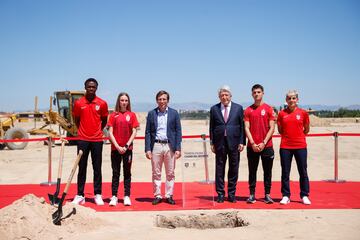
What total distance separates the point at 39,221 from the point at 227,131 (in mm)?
3124

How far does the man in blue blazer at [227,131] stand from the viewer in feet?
21.3

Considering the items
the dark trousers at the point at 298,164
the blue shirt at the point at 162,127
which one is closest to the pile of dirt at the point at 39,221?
the blue shirt at the point at 162,127

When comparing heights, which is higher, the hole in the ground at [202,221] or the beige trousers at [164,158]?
the beige trousers at [164,158]

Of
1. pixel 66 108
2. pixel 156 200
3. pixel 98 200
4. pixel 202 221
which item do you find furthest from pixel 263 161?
pixel 66 108

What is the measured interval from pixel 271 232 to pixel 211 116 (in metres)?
2.28

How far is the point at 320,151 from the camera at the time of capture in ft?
57.2

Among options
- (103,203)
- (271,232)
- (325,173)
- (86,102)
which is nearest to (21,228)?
(103,203)

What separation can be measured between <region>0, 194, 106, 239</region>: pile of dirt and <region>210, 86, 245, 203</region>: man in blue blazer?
2224 mm

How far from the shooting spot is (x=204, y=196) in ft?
23.8

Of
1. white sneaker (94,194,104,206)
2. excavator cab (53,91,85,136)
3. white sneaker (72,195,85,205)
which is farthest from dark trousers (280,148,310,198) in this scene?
excavator cab (53,91,85,136)

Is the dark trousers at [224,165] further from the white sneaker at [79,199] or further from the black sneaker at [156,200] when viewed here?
the white sneaker at [79,199]

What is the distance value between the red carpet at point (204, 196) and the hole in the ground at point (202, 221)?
50 centimetres

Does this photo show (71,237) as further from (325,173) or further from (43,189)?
(325,173)

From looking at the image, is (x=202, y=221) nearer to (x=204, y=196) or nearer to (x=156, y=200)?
(x=156, y=200)
